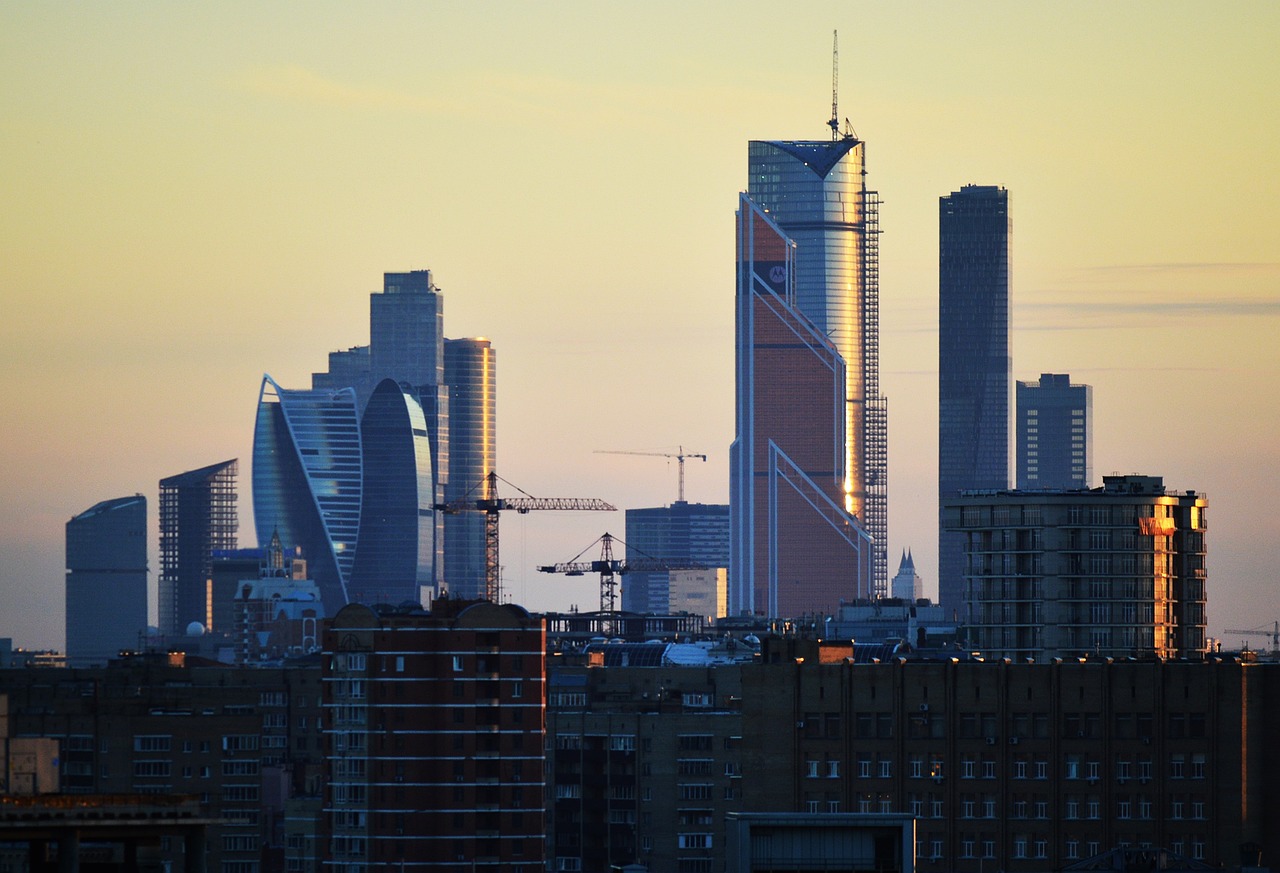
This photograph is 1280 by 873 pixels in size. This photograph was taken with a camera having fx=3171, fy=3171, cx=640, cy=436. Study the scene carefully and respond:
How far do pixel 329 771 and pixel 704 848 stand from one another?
96.5 feet

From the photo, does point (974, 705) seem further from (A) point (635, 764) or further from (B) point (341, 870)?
(A) point (635, 764)

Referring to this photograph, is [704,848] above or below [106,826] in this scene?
below

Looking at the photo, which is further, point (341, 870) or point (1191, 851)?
point (341, 870)

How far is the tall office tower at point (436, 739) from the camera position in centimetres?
16538

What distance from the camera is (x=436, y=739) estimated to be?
169 metres

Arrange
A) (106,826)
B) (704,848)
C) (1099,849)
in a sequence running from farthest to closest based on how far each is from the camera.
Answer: (704,848)
(1099,849)
(106,826)

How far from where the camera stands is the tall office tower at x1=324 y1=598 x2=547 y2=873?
165375mm

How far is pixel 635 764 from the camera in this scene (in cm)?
19425

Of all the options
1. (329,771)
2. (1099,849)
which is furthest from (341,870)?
(1099,849)

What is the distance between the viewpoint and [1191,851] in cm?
14250

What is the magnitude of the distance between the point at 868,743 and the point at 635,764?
49921mm

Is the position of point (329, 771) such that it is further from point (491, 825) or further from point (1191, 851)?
point (1191, 851)

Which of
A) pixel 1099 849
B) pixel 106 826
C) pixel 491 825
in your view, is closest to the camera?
pixel 106 826

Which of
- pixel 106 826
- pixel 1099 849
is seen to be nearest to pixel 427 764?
pixel 1099 849
